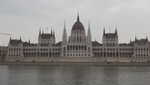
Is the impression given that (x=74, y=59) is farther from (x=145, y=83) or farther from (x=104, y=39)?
(x=145, y=83)

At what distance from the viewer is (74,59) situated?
11019 cm

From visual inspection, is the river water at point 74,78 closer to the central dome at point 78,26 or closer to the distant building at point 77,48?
the distant building at point 77,48

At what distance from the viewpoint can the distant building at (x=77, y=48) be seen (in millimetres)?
116375

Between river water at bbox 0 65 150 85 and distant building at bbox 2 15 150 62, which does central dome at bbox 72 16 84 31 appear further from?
river water at bbox 0 65 150 85

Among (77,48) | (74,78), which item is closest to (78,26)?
(77,48)

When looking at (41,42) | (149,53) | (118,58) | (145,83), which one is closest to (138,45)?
(149,53)

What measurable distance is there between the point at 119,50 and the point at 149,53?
13540 millimetres

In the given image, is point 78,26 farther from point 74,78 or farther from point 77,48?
point 74,78

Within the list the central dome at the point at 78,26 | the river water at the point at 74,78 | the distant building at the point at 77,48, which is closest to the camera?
the river water at the point at 74,78

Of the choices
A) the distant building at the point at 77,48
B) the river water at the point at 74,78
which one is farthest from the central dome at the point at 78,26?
the river water at the point at 74,78

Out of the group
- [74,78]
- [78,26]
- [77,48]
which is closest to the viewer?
[74,78]

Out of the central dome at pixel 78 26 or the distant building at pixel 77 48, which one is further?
the central dome at pixel 78 26

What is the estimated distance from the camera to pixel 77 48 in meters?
117

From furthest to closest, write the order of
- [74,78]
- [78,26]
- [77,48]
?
[78,26] < [77,48] < [74,78]
